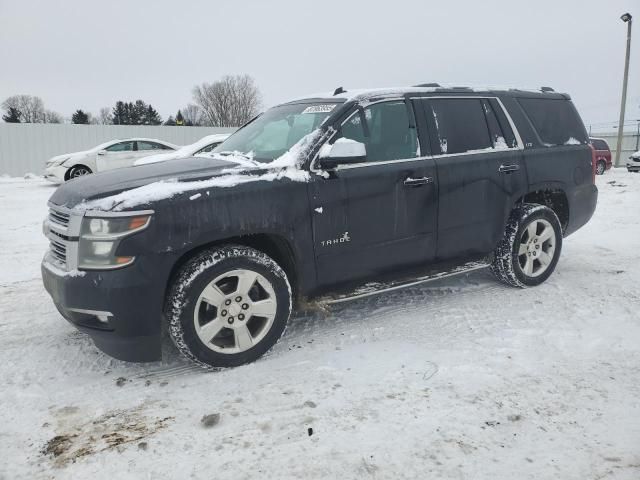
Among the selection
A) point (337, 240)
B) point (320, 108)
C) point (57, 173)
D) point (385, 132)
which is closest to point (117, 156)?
point (57, 173)

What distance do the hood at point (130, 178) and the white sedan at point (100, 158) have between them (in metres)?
10.8

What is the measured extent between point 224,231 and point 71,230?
88 cm

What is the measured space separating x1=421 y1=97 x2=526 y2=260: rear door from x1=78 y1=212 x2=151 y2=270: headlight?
2.28 metres

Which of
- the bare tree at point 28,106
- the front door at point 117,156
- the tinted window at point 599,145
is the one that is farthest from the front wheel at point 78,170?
the bare tree at point 28,106

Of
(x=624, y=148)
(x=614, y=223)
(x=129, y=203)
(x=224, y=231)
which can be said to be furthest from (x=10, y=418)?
(x=624, y=148)

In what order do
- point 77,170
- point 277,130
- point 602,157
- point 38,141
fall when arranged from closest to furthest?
point 277,130
point 77,170
point 602,157
point 38,141

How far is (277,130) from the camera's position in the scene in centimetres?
396

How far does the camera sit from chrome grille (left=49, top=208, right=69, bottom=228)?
3.04 metres

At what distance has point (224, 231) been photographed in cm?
306

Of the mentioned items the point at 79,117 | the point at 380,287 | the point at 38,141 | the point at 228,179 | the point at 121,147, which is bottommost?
the point at 380,287

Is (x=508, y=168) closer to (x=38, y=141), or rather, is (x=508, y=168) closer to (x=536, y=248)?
(x=536, y=248)

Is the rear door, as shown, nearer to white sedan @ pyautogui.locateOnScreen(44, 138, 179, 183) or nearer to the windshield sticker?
the windshield sticker

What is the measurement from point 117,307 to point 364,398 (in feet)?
4.87

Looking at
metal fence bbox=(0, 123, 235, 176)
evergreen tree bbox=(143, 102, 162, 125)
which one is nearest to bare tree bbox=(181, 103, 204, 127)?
evergreen tree bbox=(143, 102, 162, 125)
